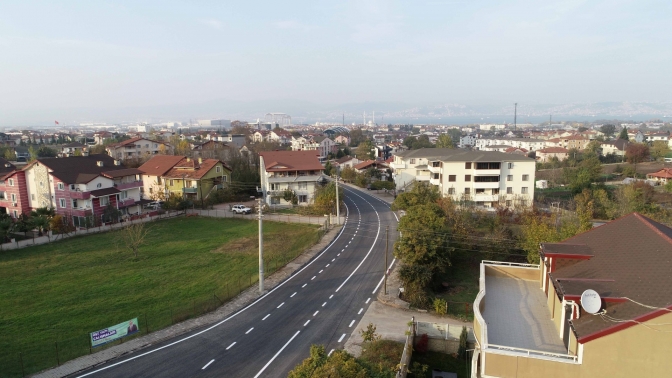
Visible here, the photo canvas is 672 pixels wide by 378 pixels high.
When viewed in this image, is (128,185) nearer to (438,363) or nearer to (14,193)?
(14,193)

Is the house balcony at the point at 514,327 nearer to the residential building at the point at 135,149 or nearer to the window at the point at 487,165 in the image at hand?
the window at the point at 487,165

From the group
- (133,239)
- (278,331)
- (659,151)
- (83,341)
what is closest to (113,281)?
(133,239)

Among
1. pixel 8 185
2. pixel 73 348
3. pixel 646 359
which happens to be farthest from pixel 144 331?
pixel 8 185

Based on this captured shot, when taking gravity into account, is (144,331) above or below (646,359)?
below

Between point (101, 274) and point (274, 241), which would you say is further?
point (274, 241)

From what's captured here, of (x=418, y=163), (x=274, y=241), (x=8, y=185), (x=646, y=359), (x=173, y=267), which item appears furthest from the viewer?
(x=418, y=163)

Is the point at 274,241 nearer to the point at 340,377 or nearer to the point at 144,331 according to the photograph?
the point at 144,331

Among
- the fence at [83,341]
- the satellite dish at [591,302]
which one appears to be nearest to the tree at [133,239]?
the fence at [83,341]
